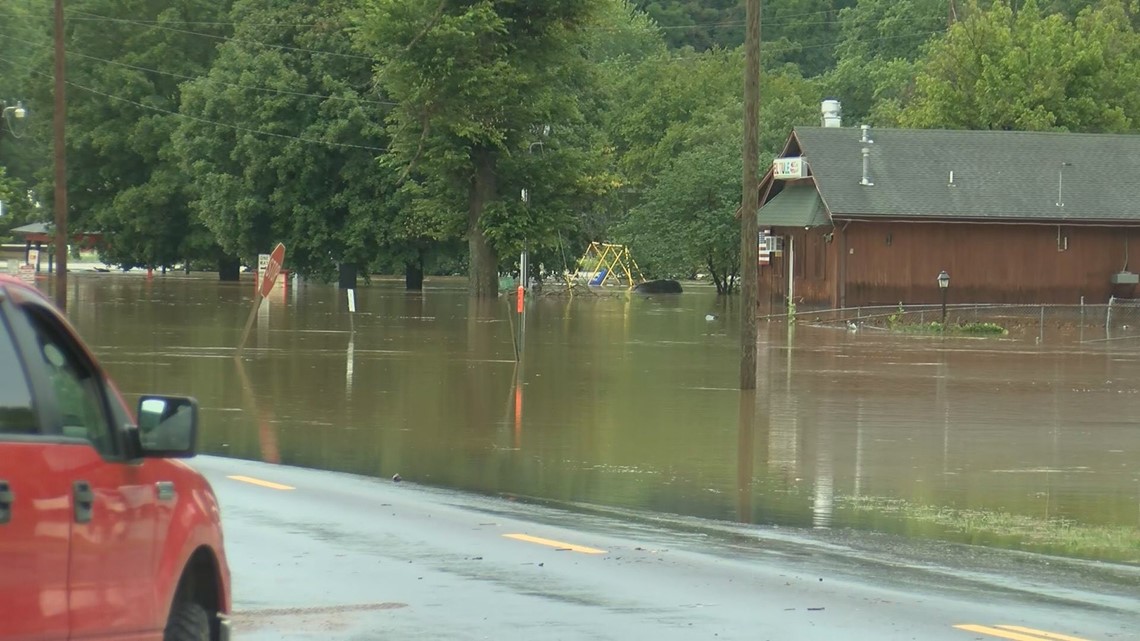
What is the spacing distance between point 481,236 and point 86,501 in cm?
5595

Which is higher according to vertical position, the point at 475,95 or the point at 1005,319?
the point at 475,95

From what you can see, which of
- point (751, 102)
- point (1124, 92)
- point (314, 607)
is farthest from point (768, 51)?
point (314, 607)

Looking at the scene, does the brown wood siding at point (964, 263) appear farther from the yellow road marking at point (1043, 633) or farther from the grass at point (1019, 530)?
the yellow road marking at point (1043, 633)

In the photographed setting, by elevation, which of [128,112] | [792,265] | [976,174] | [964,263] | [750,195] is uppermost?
[128,112]

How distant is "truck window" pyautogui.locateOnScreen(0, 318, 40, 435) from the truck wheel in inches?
54.5

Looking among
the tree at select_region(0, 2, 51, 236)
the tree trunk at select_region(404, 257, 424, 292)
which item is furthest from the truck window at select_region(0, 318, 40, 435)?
the tree at select_region(0, 2, 51, 236)

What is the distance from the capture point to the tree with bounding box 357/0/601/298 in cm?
5688

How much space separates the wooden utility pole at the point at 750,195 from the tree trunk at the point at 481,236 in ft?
120

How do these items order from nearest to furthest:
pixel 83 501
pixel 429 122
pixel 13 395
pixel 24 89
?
pixel 13 395 → pixel 83 501 → pixel 429 122 → pixel 24 89

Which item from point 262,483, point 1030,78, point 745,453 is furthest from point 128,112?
point 262,483

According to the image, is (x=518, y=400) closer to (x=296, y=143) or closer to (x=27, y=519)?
(x=27, y=519)

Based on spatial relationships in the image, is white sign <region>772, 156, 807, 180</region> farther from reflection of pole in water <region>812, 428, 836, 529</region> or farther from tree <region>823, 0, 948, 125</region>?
tree <region>823, 0, 948, 125</region>

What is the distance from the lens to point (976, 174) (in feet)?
173

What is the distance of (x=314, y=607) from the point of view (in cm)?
939
